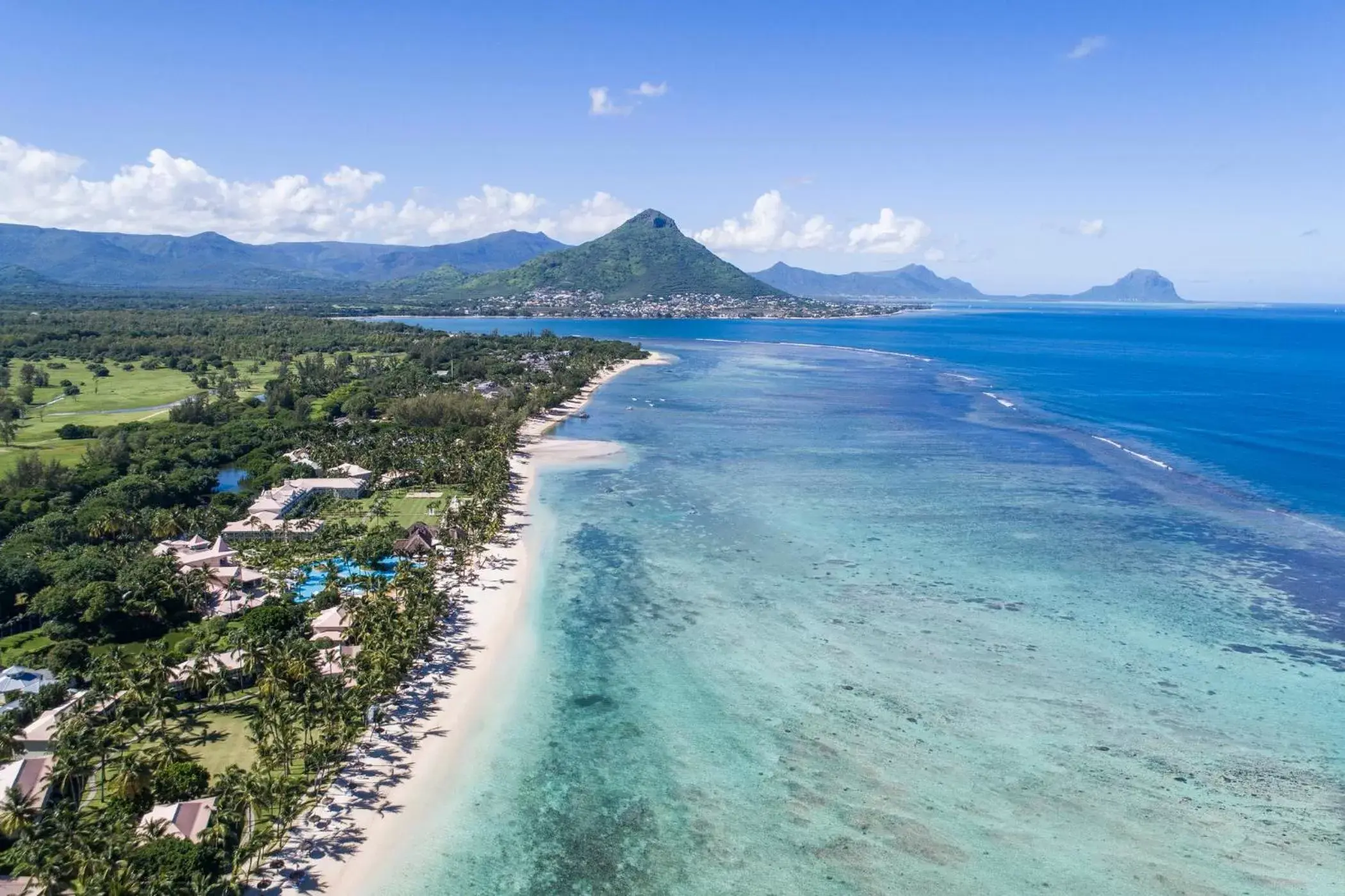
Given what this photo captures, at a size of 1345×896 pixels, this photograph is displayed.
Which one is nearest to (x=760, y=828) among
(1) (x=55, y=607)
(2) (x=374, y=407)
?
(1) (x=55, y=607)

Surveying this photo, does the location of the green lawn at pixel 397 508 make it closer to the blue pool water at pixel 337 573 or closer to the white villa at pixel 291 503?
the white villa at pixel 291 503

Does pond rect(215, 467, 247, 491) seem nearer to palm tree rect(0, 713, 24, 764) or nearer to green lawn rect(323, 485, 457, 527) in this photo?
green lawn rect(323, 485, 457, 527)

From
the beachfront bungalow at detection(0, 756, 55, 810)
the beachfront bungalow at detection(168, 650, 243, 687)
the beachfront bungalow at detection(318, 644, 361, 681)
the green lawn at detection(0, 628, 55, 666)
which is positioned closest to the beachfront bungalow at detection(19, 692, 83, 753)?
the beachfront bungalow at detection(0, 756, 55, 810)

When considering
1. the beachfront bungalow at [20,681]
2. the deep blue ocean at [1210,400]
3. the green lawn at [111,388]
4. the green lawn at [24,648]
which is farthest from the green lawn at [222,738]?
the green lawn at [111,388]

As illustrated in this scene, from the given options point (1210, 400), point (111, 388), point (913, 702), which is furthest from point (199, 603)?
point (1210, 400)

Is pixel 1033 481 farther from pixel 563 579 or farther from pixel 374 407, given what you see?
pixel 374 407
